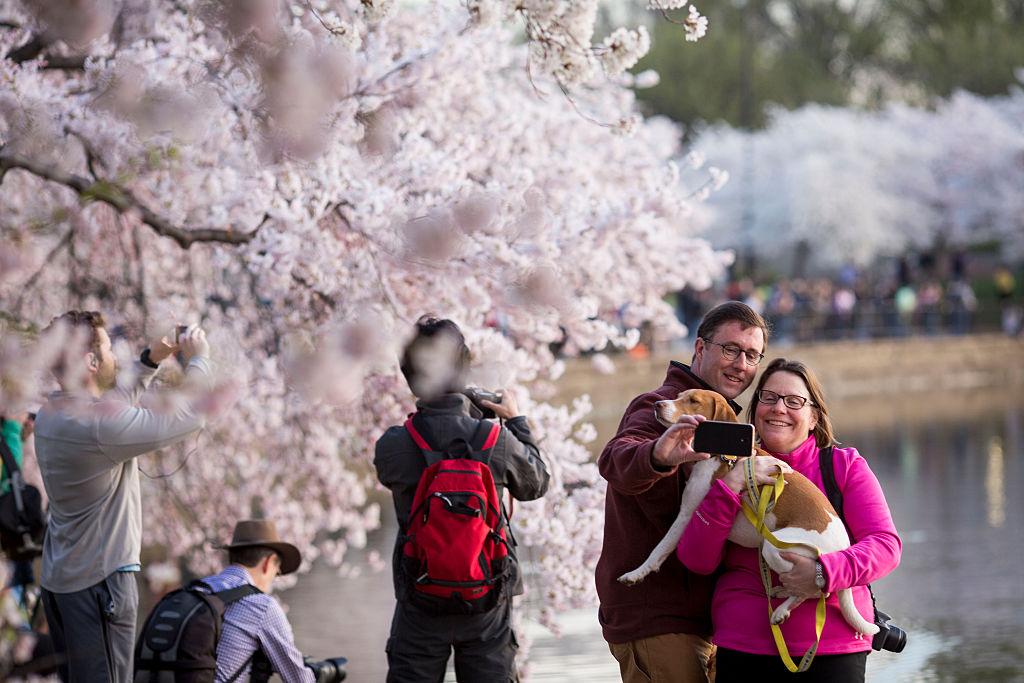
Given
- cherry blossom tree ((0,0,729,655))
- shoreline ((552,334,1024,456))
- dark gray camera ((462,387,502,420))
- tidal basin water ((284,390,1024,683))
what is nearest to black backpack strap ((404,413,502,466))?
dark gray camera ((462,387,502,420))

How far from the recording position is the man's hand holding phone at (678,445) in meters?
3.59

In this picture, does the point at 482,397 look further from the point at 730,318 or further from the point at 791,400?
the point at 791,400

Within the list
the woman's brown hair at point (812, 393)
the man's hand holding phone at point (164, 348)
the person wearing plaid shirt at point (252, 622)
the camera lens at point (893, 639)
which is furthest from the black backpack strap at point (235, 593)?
the camera lens at point (893, 639)

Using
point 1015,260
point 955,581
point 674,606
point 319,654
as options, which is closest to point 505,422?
point 674,606

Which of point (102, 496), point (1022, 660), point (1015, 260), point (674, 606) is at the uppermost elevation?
point (1015, 260)

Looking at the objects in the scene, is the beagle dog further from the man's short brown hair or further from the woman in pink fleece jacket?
the man's short brown hair

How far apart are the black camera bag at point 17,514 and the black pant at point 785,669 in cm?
340

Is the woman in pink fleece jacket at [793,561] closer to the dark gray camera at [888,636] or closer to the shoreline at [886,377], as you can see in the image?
the dark gray camera at [888,636]

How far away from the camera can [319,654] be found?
8906mm

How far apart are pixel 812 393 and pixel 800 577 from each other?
0.55 meters

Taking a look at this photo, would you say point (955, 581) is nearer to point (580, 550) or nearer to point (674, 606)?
point (580, 550)

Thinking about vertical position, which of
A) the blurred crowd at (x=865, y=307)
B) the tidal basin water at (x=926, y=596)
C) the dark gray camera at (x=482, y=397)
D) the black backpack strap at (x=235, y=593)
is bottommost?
the tidal basin water at (x=926, y=596)

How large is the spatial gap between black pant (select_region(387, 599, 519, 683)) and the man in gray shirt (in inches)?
37.9

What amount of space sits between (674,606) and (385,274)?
11.5 ft
